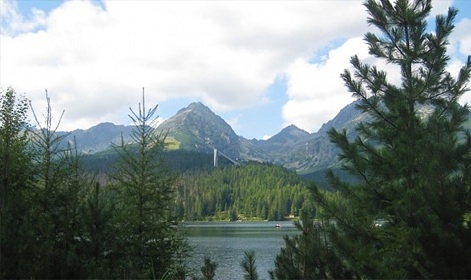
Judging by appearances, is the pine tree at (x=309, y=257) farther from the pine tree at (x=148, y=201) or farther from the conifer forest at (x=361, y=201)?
the pine tree at (x=148, y=201)

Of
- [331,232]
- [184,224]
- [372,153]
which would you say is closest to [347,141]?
[372,153]

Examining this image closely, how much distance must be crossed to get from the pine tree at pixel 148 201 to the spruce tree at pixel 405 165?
727 cm

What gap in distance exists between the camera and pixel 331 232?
10.3 metres

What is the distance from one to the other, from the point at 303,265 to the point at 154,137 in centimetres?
904

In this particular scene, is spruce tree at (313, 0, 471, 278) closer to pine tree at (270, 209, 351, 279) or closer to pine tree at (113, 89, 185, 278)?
pine tree at (270, 209, 351, 279)

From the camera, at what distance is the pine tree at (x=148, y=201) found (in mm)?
16312

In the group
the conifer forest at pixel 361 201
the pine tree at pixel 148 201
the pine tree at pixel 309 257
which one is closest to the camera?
the conifer forest at pixel 361 201

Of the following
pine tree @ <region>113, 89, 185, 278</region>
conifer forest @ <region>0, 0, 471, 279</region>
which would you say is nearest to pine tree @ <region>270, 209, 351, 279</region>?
conifer forest @ <region>0, 0, 471, 279</region>

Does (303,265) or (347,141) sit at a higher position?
(347,141)

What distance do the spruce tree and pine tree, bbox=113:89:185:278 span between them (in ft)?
23.8

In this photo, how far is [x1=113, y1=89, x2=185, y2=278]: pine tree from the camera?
53.5 ft

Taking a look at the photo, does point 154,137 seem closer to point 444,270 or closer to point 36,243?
point 36,243

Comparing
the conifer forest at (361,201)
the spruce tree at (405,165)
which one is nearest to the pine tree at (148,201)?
the conifer forest at (361,201)

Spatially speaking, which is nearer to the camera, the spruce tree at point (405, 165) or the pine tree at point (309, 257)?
the spruce tree at point (405, 165)
